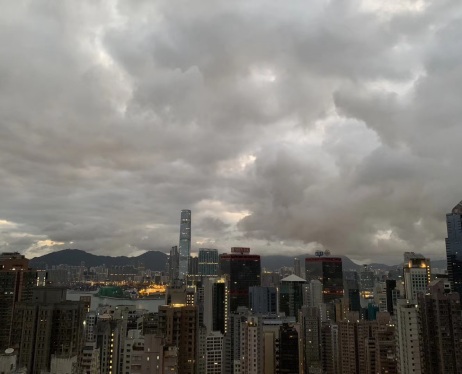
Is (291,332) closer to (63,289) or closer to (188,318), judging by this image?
(188,318)

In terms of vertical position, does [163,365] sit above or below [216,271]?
below

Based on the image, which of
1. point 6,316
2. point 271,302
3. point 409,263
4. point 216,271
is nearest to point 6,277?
point 6,316

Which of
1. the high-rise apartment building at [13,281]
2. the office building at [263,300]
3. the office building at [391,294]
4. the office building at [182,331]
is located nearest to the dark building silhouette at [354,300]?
the office building at [391,294]

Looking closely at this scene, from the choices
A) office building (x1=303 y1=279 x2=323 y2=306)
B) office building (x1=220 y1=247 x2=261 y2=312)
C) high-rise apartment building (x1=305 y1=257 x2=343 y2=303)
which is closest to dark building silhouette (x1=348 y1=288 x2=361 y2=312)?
office building (x1=303 y1=279 x2=323 y2=306)

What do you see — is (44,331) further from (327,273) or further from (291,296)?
(327,273)

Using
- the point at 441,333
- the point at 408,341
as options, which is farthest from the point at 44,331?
the point at 441,333
